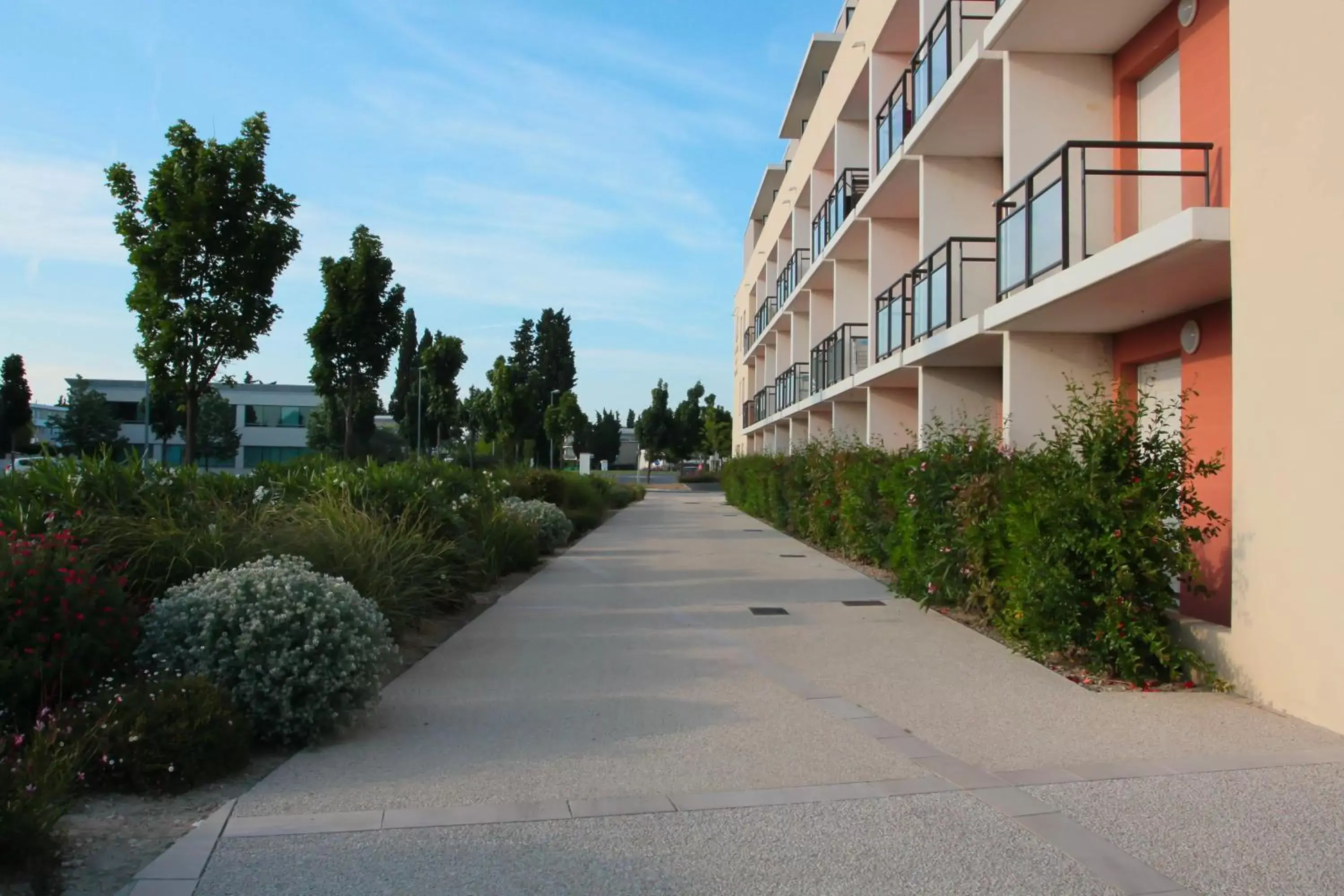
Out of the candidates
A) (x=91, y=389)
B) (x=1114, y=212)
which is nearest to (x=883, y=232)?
(x=1114, y=212)

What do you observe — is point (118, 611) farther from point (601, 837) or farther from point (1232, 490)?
point (1232, 490)

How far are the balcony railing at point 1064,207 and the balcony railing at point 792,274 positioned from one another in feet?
55.1

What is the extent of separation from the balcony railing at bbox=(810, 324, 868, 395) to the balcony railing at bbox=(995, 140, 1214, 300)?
938 cm

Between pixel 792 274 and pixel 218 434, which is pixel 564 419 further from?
pixel 792 274

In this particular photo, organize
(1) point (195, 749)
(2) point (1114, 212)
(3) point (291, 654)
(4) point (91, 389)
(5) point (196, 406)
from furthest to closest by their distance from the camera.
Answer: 1. (4) point (91, 389)
2. (5) point (196, 406)
3. (2) point (1114, 212)
4. (3) point (291, 654)
5. (1) point (195, 749)

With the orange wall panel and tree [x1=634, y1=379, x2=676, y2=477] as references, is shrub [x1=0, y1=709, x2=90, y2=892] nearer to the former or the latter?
the orange wall panel

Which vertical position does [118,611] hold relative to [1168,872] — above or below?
above

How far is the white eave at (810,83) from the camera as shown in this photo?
31.0 m

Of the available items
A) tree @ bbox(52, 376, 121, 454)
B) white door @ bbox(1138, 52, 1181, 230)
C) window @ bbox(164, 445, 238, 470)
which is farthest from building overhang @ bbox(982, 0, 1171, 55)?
window @ bbox(164, 445, 238, 470)

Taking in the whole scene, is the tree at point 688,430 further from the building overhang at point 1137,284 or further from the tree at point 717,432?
the building overhang at point 1137,284

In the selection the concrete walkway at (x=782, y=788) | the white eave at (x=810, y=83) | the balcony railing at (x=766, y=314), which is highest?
the white eave at (x=810, y=83)

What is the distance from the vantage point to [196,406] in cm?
1437

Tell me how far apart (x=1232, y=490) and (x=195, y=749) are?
623cm

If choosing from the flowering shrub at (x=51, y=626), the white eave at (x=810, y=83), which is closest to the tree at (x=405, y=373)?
the white eave at (x=810, y=83)
